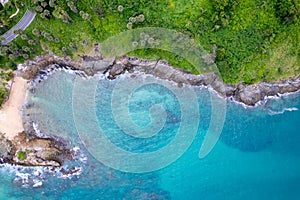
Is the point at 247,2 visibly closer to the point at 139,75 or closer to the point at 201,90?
the point at 201,90

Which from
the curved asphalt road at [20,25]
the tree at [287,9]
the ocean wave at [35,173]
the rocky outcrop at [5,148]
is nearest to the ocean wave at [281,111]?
the tree at [287,9]

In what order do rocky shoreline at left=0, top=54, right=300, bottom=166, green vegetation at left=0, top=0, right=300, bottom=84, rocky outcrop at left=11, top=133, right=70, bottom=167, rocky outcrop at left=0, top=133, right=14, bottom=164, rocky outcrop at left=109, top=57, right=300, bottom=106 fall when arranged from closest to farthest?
1. green vegetation at left=0, top=0, right=300, bottom=84
2. rocky outcrop at left=0, top=133, right=14, bottom=164
3. rocky outcrop at left=11, top=133, right=70, bottom=167
4. rocky shoreline at left=0, top=54, right=300, bottom=166
5. rocky outcrop at left=109, top=57, right=300, bottom=106

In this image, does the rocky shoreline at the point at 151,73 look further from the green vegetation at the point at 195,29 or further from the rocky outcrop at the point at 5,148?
the rocky outcrop at the point at 5,148

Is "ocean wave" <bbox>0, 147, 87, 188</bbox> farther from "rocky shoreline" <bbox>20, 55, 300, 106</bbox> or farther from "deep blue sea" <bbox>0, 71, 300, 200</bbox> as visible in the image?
"rocky shoreline" <bbox>20, 55, 300, 106</bbox>

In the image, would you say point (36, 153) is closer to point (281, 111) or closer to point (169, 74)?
point (169, 74)

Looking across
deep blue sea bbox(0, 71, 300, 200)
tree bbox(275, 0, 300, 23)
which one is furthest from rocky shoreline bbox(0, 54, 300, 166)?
tree bbox(275, 0, 300, 23)

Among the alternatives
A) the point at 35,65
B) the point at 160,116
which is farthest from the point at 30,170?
the point at 160,116
